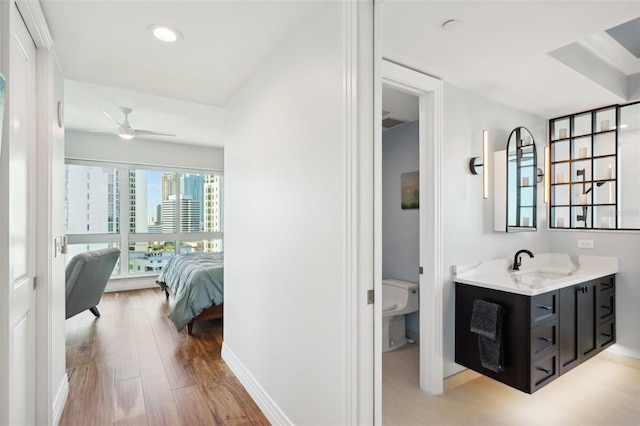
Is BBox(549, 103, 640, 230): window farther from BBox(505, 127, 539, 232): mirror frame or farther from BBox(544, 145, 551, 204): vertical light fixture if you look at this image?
BBox(505, 127, 539, 232): mirror frame

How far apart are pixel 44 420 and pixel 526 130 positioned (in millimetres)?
4062

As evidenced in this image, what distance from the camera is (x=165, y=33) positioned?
6.11 ft

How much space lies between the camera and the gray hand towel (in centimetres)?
224

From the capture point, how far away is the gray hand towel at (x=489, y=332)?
7.35 ft

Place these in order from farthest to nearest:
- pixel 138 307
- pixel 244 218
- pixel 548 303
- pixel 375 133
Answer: pixel 138 307 → pixel 244 218 → pixel 548 303 → pixel 375 133

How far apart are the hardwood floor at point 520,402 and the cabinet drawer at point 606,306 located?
46 cm

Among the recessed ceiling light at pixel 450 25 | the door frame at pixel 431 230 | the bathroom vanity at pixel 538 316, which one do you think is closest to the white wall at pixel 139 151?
the door frame at pixel 431 230

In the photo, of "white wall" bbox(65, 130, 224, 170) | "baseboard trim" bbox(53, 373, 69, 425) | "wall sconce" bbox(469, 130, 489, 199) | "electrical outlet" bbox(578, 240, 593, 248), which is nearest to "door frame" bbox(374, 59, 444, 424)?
"wall sconce" bbox(469, 130, 489, 199)

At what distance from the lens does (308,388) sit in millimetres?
1709

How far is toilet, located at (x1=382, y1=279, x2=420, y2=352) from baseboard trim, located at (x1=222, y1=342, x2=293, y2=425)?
1413mm

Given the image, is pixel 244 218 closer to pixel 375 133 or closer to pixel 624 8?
pixel 375 133

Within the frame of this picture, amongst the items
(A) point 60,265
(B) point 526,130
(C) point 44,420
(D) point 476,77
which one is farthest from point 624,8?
(C) point 44,420

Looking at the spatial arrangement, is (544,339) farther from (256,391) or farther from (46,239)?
(46,239)

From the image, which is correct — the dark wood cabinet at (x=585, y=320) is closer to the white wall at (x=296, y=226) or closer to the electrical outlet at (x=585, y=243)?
the electrical outlet at (x=585, y=243)
